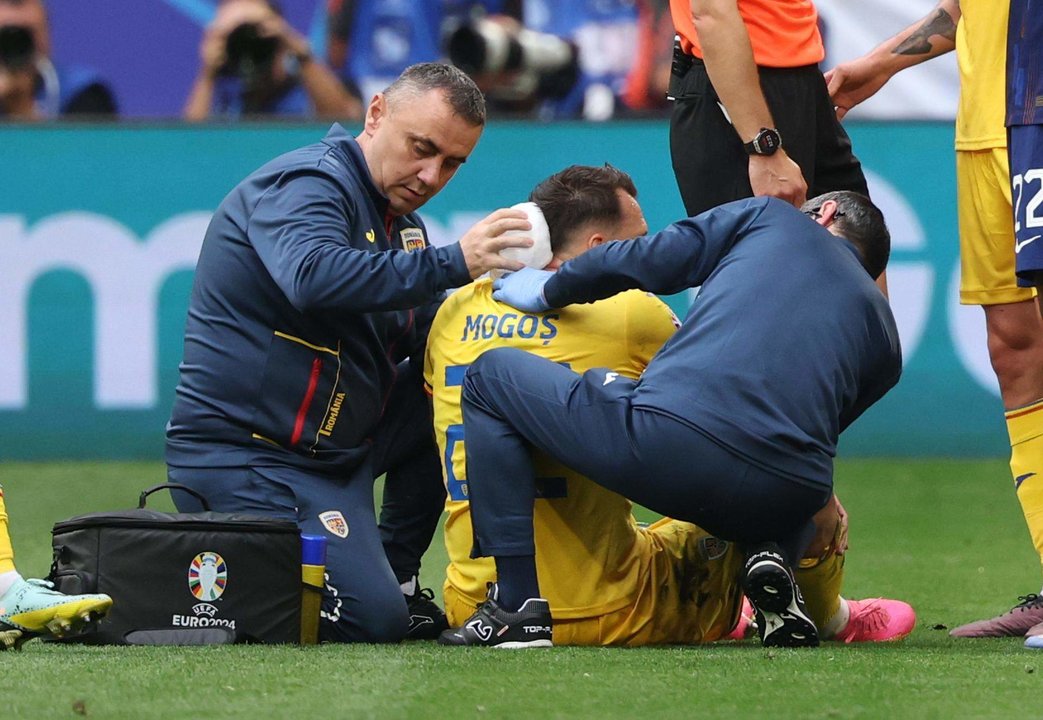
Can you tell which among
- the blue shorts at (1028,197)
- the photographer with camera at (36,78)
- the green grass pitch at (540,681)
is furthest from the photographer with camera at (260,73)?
the blue shorts at (1028,197)

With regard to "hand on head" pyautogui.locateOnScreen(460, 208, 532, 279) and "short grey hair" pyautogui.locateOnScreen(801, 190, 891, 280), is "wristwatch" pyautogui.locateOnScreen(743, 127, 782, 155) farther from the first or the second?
"hand on head" pyautogui.locateOnScreen(460, 208, 532, 279)

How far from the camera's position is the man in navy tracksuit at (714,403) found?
361cm

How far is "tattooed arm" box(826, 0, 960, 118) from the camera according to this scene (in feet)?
16.2

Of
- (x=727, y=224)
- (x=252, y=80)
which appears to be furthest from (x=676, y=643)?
(x=252, y=80)

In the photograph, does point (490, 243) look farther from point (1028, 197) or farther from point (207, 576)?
point (1028, 197)

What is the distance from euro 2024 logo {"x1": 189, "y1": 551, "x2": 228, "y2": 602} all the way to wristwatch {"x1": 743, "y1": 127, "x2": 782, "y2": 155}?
158 centimetres

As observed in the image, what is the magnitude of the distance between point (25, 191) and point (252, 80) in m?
1.42

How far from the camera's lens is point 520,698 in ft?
10.2

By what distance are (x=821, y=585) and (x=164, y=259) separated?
469cm

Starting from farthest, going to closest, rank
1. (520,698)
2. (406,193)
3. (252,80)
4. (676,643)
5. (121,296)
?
(252,80)
(121,296)
(406,193)
(676,643)
(520,698)

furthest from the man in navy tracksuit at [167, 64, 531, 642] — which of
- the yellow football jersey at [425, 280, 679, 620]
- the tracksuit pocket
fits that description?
the yellow football jersey at [425, 280, 679, 620]

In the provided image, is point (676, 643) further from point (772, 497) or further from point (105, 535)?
point (105, 535)

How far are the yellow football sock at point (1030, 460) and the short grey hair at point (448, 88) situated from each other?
4.98ft

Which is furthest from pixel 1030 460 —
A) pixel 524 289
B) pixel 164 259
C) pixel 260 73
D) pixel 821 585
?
pixel 260 73
